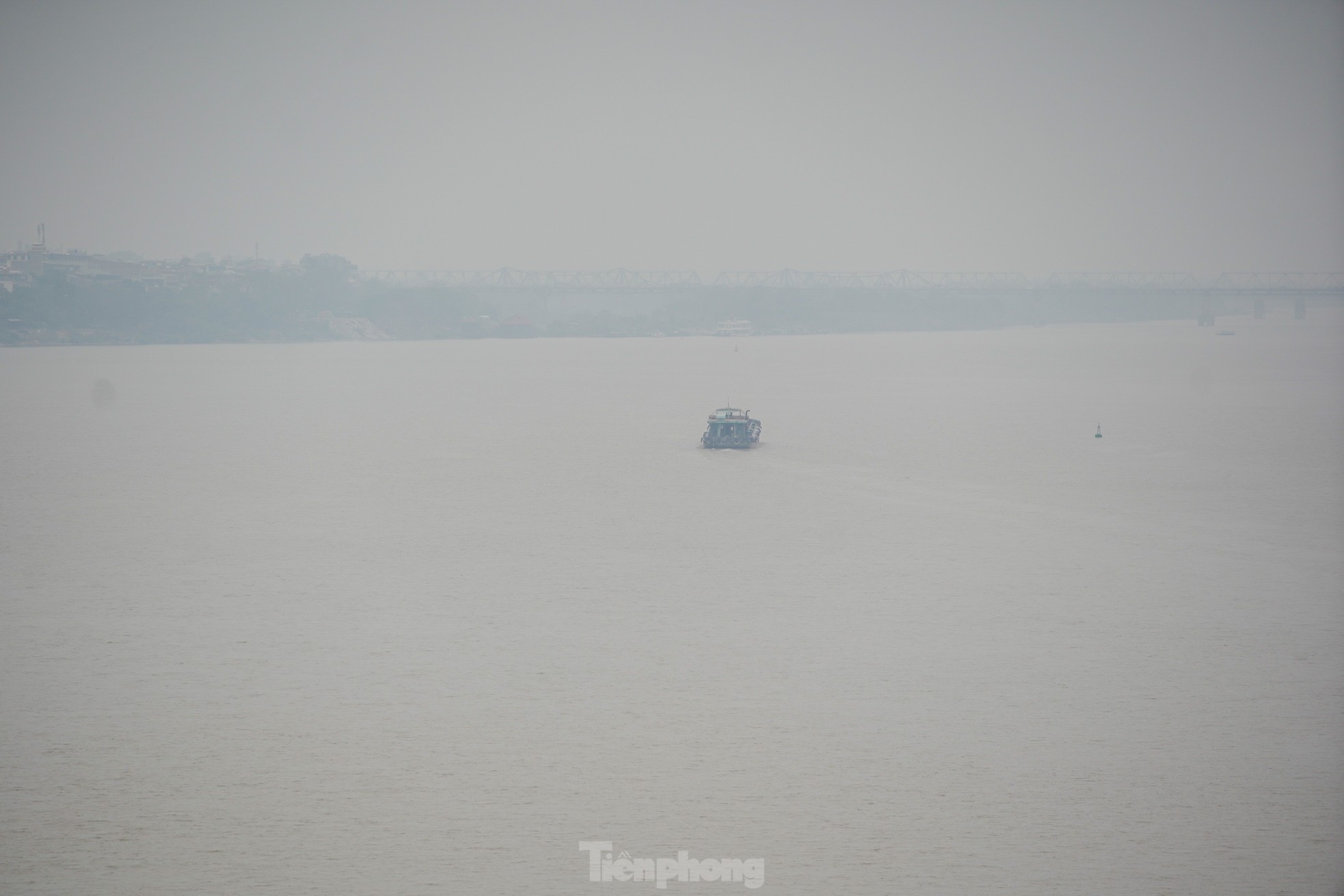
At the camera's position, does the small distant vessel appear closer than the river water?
No

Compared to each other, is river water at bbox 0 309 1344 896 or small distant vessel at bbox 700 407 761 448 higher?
small distant vessel at bbox 700 407 761 448

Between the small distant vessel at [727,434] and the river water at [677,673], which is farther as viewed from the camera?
the small distant vessel at [727,434]

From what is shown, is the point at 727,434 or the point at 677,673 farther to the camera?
the point at 727,434

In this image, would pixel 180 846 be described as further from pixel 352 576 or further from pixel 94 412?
pixel 94 412

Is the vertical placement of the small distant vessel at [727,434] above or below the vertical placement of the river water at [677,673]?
above

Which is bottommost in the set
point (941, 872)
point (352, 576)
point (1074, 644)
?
point (941, 872)

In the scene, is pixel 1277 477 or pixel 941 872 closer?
pixel 941 872

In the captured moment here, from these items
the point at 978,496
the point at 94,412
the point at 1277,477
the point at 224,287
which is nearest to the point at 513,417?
the point at 94,412

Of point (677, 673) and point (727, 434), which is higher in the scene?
point (727, 434)
